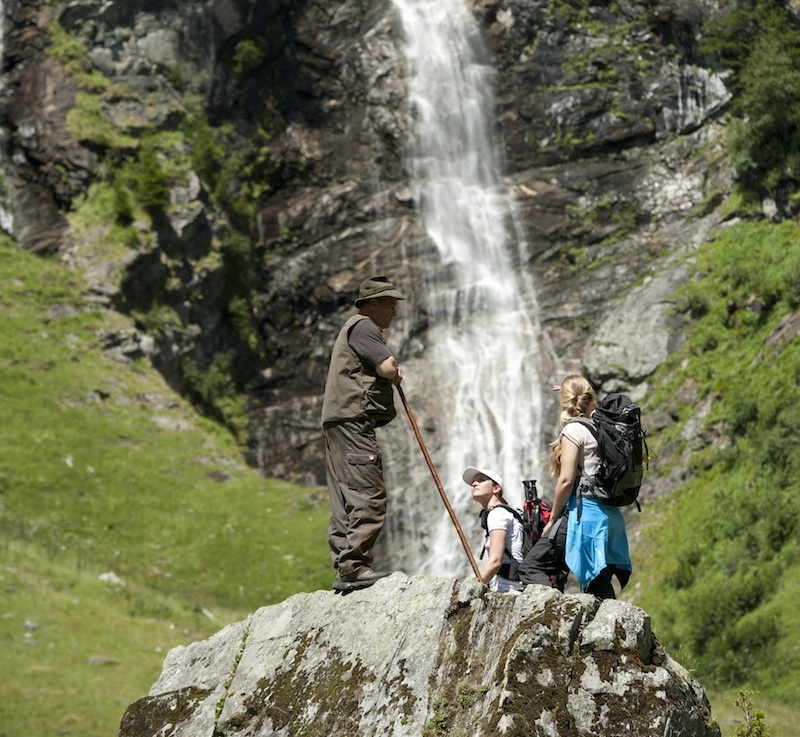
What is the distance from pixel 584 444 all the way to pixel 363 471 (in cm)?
169

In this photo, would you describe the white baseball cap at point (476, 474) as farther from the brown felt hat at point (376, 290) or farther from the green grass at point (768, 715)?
the green grass at point (768, 715)

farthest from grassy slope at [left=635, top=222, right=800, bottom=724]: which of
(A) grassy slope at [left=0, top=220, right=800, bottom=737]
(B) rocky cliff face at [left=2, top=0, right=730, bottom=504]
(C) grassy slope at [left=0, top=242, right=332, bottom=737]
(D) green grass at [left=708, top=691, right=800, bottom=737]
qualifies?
(C) grassy slope at [left=0, top=242, right=332, bottom=737]

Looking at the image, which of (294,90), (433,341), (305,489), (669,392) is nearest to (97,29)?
(294,90)

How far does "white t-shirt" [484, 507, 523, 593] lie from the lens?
7.99 m

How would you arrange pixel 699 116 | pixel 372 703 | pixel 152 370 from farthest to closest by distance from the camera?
pixel 699 116
pixel 152 370
pixel 372 703

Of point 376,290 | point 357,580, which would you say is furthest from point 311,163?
point 357,580

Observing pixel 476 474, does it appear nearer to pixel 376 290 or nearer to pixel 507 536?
pixel 507 536

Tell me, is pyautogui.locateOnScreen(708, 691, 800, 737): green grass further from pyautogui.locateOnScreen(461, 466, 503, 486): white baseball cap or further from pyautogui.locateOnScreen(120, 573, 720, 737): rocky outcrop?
pyautogui.locateOnScreen(120, 573, 720, 737): rocky outcrop

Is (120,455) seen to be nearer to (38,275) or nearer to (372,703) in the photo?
(38,275)

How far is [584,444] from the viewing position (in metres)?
7.52

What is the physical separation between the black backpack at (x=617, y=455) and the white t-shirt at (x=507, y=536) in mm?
785

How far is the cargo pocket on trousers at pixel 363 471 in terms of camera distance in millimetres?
7949

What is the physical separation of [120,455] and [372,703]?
80.6ft

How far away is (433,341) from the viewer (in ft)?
123
